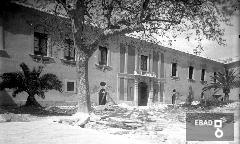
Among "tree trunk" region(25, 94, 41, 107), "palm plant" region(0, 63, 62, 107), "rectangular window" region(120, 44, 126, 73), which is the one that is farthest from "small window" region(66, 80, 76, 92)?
"rectangular window" region(120, 44, 126, 73)

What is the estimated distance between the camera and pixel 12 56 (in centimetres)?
1507

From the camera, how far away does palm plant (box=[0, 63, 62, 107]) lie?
13806mm

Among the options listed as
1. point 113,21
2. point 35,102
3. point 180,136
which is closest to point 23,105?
point 35,102

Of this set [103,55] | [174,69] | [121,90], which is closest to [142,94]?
[121,90]

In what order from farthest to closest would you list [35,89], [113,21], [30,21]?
[30,21], [35,89], [113,21]

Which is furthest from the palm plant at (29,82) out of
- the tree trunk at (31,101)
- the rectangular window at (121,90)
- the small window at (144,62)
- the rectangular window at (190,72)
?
the rectangular window at (190,72)

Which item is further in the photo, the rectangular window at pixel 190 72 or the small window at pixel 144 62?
Answer: the rectangular window at pixel 190 72

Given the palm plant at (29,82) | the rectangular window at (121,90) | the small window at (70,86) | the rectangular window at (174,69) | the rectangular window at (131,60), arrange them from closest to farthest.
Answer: the palm plant at (29,82) < the small window at (70,86) < the rectangular window at (121,90) < the rectangular window at (131,60) < the rectangular window at (174,69)

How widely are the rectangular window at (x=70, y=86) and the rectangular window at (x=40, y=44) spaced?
2741 millimetres

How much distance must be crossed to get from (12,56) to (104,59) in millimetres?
8337

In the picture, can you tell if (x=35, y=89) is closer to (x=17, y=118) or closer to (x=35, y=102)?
(x=35, y=102)

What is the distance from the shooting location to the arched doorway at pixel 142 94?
84.2ft

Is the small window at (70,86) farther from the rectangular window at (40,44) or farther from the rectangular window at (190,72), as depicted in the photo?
the rectangular window at (190,72)

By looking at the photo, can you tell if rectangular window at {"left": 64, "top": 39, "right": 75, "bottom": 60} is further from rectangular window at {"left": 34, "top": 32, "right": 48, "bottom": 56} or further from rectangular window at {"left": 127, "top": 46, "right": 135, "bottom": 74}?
rectangular window at {"left": 127, "top": 46, "right": 135, "bottom": 74}
